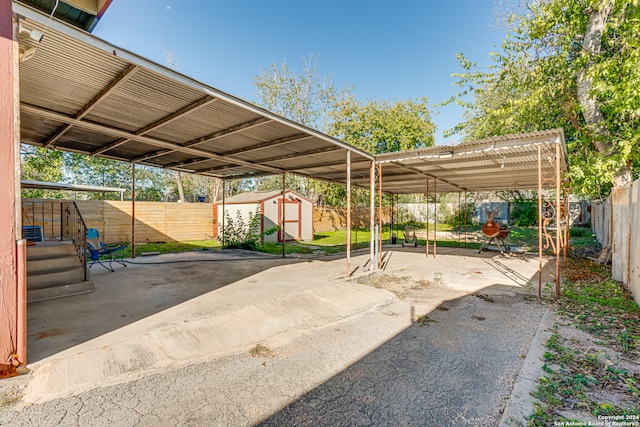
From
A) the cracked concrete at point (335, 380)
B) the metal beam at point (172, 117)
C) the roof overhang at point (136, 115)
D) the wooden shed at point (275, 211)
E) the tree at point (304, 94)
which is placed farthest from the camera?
the tree at point (304, 94)

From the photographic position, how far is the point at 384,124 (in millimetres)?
19250

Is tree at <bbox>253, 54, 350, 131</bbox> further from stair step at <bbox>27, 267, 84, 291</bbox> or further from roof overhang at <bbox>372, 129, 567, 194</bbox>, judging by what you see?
stair step at <bbox>27, 267, 84, 291</bbox>

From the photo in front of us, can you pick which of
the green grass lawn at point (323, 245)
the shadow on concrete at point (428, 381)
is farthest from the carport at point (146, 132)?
the green grass lawn at point (323, 245)

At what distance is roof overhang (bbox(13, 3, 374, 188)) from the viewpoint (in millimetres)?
2846

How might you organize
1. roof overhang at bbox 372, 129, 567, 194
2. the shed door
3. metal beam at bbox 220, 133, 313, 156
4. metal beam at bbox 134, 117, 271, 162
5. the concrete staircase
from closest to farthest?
the concrete staircase → metal beam at bbox 134, 117, 271, 162 → roof overhang at bbox 372, 129, 567, 194 → metal beam at bbox 220, 133, 313, 156 → the shed door

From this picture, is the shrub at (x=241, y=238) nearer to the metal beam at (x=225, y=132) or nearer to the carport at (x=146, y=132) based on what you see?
the carport at (x=146, y=132)

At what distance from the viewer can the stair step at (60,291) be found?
438 cm

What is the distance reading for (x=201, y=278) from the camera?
6062mm

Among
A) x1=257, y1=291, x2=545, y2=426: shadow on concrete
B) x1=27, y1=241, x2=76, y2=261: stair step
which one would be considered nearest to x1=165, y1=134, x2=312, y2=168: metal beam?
x1=27, y1=241, x2=76, y2=261: stair step

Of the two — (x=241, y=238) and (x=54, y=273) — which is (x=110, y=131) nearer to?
(x=54, y=273)

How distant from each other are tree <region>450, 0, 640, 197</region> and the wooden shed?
9.15 meters

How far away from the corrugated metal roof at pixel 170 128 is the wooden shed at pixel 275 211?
5052 mm

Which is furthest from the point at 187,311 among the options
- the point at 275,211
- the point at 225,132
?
the point at 275,211

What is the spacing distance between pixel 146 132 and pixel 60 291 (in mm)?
2961
